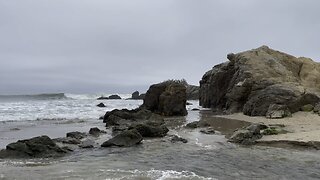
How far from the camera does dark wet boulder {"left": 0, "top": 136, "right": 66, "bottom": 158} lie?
14.8 m

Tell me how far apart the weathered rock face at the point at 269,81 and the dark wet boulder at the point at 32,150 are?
20295mm

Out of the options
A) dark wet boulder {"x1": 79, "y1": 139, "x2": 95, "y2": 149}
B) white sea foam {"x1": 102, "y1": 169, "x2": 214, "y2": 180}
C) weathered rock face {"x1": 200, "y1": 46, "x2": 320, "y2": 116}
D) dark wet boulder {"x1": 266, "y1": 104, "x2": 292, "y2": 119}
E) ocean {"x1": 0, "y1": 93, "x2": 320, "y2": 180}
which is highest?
weathered rock face {"x1": 200, "y1": 46, "x2": 320, "y2": 116}

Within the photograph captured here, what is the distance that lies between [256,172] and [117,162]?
499 cm

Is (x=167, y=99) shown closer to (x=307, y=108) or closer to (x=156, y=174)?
(x=307, y=108)

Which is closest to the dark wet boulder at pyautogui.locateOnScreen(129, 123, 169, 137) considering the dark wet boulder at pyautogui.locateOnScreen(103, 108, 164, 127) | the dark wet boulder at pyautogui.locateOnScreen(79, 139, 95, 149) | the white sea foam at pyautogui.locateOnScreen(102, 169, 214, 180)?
the dark wet boulder at pyautogui.locateOnScreen(79, 139, 95, 149)

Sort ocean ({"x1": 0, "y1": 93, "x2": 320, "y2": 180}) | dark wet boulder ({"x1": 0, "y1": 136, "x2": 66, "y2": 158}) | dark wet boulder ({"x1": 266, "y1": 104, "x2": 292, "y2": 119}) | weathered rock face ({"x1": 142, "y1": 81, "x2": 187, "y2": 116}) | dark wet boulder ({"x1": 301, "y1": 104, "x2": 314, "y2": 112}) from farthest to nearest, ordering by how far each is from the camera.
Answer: weathered rock face ({"x1": 142, "y1": 81, "x2": 187, "y2": 116}) < dark wet boulder ({"x1": 301, "y1": 104, "x2": 314, "y2": 112}) < dark wet boulder ({"x1": 266, "y1": 104, "x2": 292, "y2": 119}) < dark wet boulder ({"x1": 0, "y1": 136, "x2": 66, "y2": 158}) < ocean ({"x1": 0, "y1": 93, "x2": 320, "y2": 180})

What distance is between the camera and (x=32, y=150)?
15125mm

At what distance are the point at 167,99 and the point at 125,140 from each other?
20914mm

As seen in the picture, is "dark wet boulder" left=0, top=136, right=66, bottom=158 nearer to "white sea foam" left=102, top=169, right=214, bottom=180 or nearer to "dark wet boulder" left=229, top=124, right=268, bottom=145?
"white sea foam" left=102, top=169, right=214, bottom=180

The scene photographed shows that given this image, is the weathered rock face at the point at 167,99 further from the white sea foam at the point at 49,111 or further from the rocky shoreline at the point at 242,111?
the white sea foam at the point at 49,111

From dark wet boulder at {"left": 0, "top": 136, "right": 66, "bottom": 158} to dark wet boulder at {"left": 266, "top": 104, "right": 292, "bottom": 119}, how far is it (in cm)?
1820

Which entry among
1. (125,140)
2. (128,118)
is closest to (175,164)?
(125,140)

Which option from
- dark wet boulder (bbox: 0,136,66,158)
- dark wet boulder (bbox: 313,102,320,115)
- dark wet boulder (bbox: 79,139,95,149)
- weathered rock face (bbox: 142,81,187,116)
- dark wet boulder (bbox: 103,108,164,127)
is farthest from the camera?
weathered rock face (bbox: 142,81,187,116)

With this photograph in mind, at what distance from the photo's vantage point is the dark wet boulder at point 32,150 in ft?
48.5
